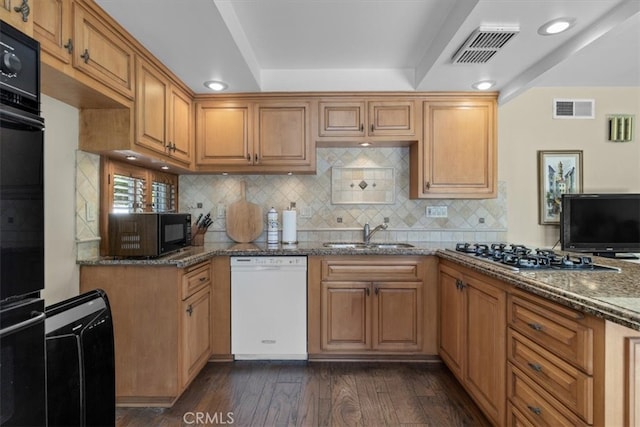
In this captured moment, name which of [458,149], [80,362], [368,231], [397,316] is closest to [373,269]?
[397,316]

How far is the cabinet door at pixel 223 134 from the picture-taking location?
2.87 m

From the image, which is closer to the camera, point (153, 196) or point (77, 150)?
point (77, 150)

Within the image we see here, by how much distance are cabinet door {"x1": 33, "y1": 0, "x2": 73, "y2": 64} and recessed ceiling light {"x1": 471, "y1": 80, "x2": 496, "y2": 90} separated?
2.68m

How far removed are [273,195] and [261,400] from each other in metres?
1.76

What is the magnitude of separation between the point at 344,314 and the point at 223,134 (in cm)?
186

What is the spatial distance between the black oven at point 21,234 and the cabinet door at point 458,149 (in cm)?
258

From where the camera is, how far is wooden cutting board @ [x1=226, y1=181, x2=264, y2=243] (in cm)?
312

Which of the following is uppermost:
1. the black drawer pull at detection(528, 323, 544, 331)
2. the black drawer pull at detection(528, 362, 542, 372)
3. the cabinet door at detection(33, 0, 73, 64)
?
the cabinet door at detection(33, 0, 73, 64)

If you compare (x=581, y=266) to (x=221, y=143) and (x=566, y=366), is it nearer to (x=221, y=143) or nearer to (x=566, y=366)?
(x=566, y=366)

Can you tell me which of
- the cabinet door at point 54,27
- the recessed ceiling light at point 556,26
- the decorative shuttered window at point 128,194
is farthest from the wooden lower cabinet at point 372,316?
the cabinet door at point 54,27

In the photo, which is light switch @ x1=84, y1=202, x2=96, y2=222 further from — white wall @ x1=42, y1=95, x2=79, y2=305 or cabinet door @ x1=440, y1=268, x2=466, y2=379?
cabinet door @ x1=440, y1=268, x2=466, y2=379

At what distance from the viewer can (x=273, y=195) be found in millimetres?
3170

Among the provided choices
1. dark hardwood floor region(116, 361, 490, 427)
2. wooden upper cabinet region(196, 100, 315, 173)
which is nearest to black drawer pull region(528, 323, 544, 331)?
dark hardwood floor region(116, 361, 490, 427)

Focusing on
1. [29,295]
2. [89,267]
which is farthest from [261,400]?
[29,295]
